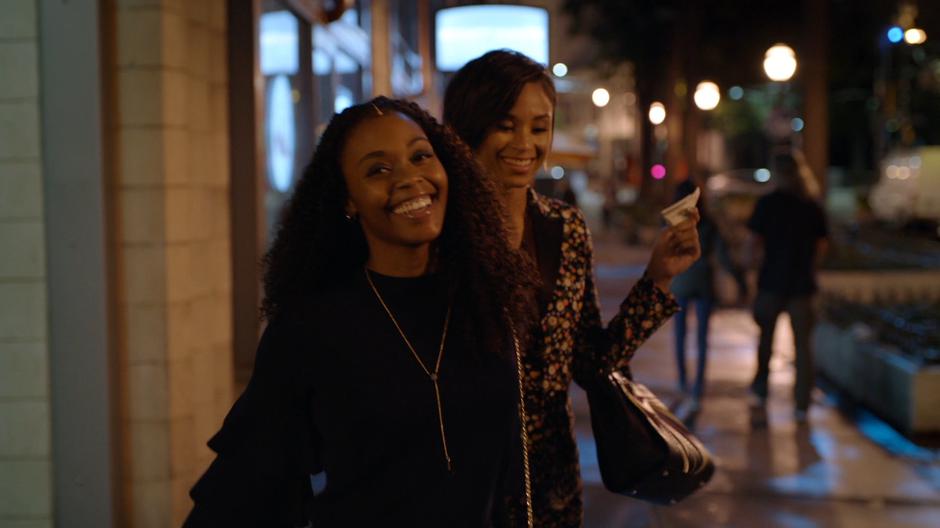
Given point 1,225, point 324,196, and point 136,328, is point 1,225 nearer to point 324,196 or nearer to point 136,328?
point 136,328

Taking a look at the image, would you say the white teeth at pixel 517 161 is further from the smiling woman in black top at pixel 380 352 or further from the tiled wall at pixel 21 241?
the tiled wall at pixel 21 241

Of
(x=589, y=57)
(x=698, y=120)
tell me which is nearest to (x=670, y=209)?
(x=698, y=120)

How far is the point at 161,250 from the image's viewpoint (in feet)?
16.8

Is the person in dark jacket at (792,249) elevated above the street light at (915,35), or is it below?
below

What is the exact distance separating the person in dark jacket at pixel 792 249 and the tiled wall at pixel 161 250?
15.5ft

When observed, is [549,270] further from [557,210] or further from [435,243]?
[435,243]

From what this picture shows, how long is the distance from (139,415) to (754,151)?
8726cm

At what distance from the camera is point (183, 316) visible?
208 inches

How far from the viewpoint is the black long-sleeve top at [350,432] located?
217 cm

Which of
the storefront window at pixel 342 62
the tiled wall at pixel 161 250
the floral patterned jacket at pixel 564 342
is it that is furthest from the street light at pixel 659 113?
the floral patterned jacket at pixel 564 342

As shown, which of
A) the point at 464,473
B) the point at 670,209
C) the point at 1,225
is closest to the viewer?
the point at 464,473

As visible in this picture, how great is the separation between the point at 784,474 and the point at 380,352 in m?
5.59

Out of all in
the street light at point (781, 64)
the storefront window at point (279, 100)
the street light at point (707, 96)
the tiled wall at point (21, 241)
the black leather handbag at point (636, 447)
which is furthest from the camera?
the street light at point (707, 96)

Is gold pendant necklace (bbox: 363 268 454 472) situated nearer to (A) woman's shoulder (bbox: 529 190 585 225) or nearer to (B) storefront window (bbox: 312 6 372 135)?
(A) woman's shoulder (bbox: 529 190 585 225)
